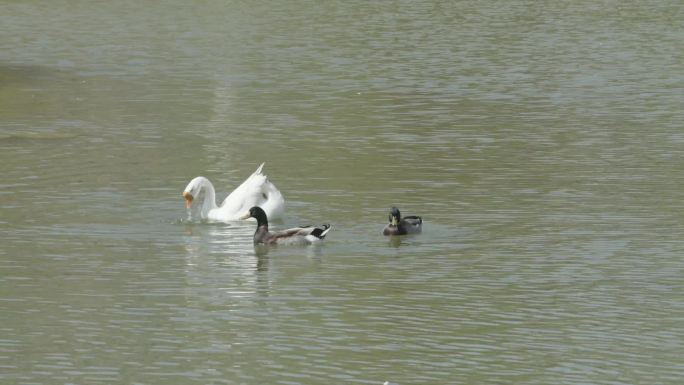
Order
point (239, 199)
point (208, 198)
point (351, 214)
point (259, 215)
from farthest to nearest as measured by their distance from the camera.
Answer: point (208, 198) → point (239, 199) → point (351, 214) → point (259, 215)

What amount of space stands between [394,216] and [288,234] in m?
1.16

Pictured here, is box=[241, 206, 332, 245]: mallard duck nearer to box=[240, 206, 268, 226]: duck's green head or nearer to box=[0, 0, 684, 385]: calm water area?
box=[240, 206, 268, 226]: duck's green head

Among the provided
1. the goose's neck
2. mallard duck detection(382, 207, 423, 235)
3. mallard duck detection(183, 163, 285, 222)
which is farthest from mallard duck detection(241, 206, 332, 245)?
the goose's neck

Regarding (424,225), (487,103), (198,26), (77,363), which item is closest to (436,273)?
(424,225)

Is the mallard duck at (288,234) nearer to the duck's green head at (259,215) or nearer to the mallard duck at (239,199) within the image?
the duck's green head at (259,215)

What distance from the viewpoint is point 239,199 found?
18844 mm

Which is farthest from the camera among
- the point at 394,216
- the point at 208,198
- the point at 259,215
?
the point at 208,198

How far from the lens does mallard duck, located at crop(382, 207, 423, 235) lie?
17.0m

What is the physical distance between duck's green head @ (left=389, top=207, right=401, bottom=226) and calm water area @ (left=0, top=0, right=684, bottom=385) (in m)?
0.20

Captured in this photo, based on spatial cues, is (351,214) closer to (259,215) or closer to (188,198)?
(259,215)

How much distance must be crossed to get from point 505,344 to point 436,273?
2.74 m

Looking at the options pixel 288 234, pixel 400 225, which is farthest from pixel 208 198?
pixel 400 225

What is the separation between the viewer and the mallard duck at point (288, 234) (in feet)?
55.5

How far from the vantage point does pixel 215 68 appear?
35.3m
